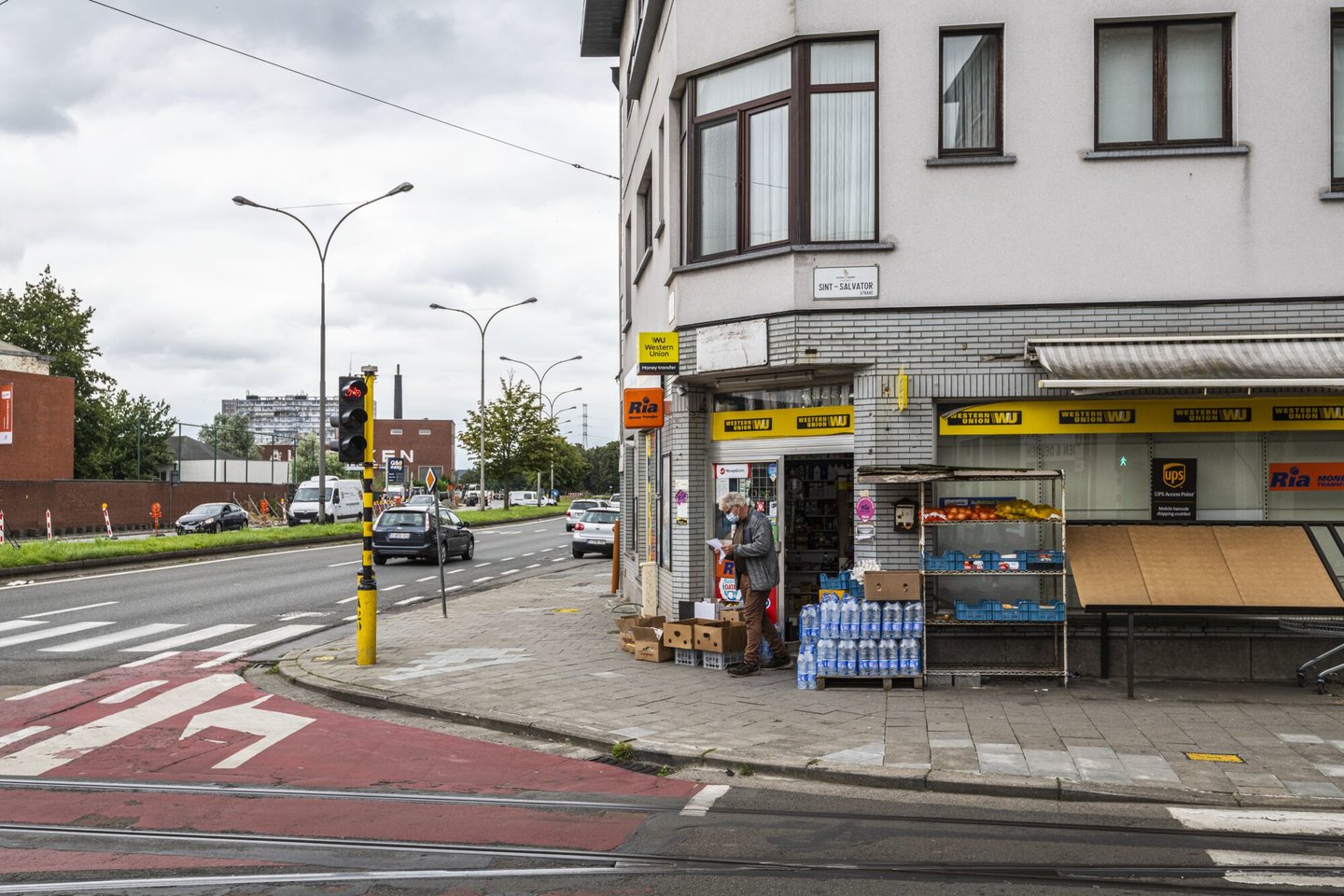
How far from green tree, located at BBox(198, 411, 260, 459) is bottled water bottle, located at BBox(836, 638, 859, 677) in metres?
140

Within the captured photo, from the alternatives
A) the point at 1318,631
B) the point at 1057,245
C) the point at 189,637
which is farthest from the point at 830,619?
the point at 189,637

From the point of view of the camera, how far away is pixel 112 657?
13305 millimetres

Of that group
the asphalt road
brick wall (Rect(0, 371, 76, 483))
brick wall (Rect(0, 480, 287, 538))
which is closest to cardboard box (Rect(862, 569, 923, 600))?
the asphalt road

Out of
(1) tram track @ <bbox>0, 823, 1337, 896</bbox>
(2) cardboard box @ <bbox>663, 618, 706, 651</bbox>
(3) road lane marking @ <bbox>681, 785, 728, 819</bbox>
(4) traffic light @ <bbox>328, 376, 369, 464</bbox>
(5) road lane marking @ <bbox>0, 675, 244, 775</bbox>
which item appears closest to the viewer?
(1) tram track @ <bbox>0, 823, 1337, 896</bbox>

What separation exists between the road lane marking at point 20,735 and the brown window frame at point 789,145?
7.68m

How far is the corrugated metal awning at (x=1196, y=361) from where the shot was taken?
10289 mm

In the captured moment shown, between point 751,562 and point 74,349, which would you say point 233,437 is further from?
point 751,562

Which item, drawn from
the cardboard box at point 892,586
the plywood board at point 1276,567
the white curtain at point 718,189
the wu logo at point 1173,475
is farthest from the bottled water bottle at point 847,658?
the white curtain at point 718,189

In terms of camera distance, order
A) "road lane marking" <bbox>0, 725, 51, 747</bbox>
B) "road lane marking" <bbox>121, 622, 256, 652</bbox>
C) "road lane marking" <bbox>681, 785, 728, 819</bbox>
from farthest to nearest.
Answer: "road lane marking" <bbox>121, 622, 256, 652</bbox>
"road lane marking" <bbox>0, 725, 51, 747</bbox>
"road lane marking" <bbox>681, 785, 728, 819</bbox>

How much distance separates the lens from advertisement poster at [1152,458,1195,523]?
36.6 feet

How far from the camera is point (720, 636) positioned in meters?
11.4

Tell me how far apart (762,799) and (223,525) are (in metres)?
43.6

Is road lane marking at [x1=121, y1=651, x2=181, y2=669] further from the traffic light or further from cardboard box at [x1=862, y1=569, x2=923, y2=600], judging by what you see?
cardboard box at [x1=862, y1=569, x2=923, y2=600]

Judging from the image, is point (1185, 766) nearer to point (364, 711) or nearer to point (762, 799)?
point (762, 799)
